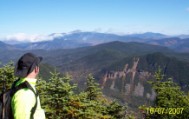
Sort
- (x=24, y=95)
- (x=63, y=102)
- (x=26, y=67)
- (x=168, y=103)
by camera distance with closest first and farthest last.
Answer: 1. (x=24, y=95)
2. (x=26, y=67)
3. (x=63, y=102)
4. (x=168, y=103)

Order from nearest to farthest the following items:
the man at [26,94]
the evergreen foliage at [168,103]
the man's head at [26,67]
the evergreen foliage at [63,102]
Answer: the man at [26,94]
the man's head at [26,67]
the evergreen foliage at [63,102]
the evergreen foliage at [168,103]

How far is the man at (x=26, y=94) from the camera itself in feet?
14.4

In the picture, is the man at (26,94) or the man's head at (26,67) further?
the man's head at (26,67)

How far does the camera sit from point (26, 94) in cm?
451

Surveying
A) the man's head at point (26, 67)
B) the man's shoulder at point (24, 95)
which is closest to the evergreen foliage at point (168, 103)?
the man's head at point (26, 67)

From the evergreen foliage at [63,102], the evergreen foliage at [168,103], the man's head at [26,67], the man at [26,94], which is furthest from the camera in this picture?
the evergreen foliage at [168,103]

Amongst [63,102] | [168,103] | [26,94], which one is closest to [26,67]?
[26,94]

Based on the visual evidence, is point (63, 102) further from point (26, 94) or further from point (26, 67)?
point (26, 94)

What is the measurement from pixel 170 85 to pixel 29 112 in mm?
34868

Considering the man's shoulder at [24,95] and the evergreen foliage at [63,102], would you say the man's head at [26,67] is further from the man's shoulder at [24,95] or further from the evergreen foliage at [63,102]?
the evergreen foliage at [63,102]

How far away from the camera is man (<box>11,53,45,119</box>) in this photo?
4375 millimetres

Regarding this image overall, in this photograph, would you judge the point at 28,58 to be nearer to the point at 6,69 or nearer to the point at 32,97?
the point at 32,97
